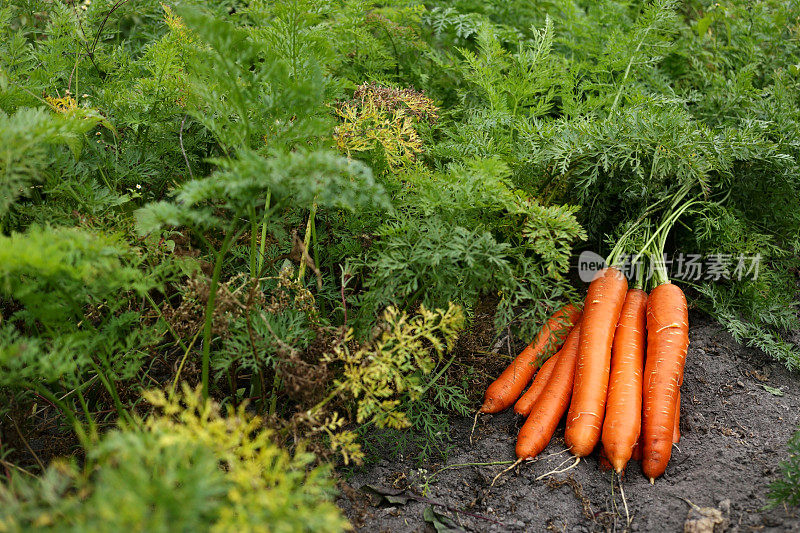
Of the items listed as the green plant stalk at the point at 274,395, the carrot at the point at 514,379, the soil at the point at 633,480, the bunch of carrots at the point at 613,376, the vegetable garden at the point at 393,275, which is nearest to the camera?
the vegetable garden at the point at 393,275

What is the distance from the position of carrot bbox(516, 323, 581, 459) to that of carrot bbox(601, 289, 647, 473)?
145 millimetres

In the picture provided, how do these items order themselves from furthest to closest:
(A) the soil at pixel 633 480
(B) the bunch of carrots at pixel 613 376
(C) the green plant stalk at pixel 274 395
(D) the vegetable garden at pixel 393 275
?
(B) the bunch of carrots at pixel 613 376
(C) the green plant stalk at pixel 274 395
(A) the soil at pixel 633 480
(D) the vegetable garden at pixel 393 275

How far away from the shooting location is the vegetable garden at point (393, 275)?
143 centimetres

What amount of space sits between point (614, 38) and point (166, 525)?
2417 millimetres

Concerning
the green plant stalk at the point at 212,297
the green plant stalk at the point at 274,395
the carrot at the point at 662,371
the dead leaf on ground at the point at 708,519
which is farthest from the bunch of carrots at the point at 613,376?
the green plant stalk at the point at 212,297

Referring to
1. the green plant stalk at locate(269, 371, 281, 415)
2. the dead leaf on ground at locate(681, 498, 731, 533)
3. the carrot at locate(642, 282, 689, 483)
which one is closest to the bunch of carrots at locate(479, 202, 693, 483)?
the carrot at locate(642, 282, 689, 483)

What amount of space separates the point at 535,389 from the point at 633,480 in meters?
0.45

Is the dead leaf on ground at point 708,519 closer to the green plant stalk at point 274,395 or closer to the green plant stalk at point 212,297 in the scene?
the green plant stalk at point 274,395

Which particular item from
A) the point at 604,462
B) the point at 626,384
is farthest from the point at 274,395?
the point at 626,384

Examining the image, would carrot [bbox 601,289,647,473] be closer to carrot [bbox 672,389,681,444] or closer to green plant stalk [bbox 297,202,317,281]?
carrot [bbox 672,389,681,444]

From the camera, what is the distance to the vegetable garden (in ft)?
4.68

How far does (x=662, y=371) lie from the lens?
6.38ft

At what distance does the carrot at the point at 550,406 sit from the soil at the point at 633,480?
5 centimetres

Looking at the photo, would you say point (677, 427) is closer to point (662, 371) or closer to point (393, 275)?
point (662, 371)
